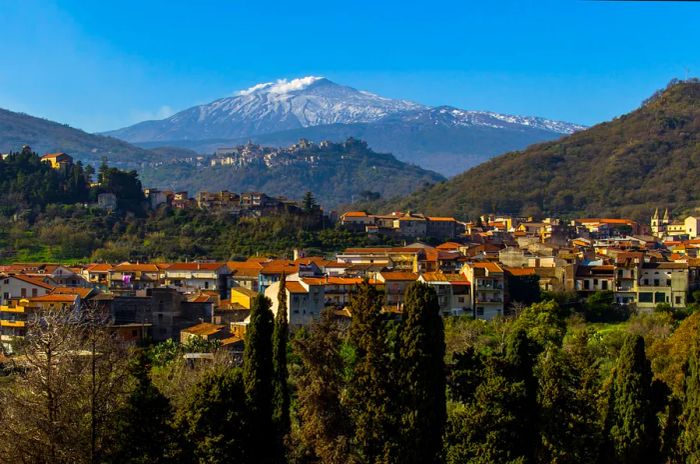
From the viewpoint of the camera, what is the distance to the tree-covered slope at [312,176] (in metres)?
172

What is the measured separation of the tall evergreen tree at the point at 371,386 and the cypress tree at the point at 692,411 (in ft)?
19.3

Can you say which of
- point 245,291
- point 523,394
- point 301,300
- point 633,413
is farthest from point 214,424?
point 245,291

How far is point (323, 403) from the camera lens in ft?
66.6

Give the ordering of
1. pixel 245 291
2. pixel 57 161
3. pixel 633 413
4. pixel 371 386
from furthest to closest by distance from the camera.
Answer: pixel 57 161
pixel 245 291
pixel 633 413
pixel 371 386

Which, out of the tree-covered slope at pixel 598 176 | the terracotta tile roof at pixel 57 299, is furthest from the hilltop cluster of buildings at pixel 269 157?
the terracotta tile roof at pixel 57 299

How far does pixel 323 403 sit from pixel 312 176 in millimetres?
159375

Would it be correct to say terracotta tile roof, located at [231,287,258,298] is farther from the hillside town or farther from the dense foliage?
the dense foliage

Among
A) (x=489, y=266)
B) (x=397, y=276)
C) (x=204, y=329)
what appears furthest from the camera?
(x=489, y=266)

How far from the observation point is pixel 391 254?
49000mm

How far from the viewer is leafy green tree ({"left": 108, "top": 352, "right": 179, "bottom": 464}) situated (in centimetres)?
1696

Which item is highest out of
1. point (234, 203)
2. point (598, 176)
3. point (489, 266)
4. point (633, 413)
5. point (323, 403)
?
point (598, 176)

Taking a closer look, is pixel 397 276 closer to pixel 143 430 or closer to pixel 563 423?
pixel 563 423

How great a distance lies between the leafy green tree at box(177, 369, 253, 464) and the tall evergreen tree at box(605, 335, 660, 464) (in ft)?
24.5

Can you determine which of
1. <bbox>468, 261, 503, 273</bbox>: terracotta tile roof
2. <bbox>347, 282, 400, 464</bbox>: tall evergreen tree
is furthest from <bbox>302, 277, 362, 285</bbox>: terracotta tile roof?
<bbox>347, 282, 400, 464</bbox>: tall evergreen tree
